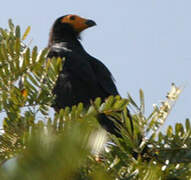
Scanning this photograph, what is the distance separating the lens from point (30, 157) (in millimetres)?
435

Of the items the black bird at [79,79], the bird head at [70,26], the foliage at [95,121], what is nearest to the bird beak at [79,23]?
the bird head at [70,26]

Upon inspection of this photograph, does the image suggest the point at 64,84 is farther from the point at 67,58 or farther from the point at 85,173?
the point at 85,173

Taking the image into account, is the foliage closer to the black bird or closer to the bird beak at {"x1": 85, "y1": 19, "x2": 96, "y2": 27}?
the black bird

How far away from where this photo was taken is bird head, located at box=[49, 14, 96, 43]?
5.28m

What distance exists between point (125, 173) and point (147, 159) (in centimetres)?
42

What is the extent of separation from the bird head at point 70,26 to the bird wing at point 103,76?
3.89 feet

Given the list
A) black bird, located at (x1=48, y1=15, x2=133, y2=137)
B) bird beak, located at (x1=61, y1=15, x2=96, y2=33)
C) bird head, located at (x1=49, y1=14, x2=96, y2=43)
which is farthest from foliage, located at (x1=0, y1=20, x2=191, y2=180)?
bird beak, located at (x1=61, y1=15, x2=96, y2=33)

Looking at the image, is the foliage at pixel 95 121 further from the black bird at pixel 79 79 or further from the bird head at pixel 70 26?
the bird head at pixel 70 26

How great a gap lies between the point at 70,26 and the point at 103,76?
1.70 meters

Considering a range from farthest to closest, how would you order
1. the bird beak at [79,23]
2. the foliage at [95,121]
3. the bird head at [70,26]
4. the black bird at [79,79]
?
the bird beak at [79,23] < the bird head at [70,26] < the black bird at [79,79] < the foliage at [95,121]

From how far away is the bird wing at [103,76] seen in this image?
3771 millimetres

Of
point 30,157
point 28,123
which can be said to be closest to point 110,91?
point 28,123

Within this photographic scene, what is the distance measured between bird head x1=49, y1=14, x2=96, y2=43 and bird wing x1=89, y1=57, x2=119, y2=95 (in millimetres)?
1187

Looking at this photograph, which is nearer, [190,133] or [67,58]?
[190,133]
